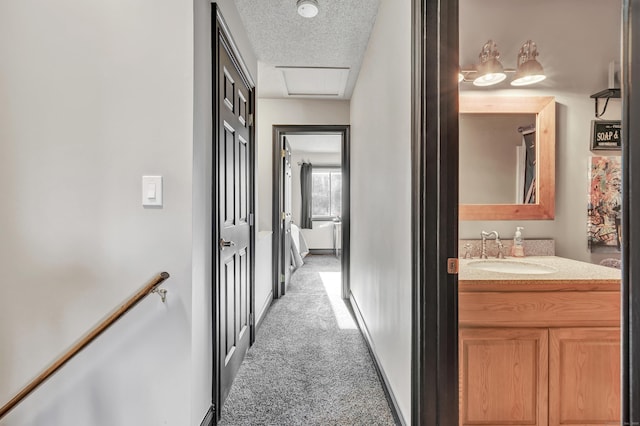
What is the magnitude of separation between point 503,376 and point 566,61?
177cm

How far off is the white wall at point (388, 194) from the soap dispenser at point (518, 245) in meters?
0.72

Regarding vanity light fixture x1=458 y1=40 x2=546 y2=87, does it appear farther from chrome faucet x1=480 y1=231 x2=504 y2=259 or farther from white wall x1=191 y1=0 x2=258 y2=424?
white wall x1=191 y1=0 x2=258 y2=424

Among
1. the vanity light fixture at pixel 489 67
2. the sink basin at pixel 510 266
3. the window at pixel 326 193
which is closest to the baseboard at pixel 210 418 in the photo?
the sink basin at pixel 510 266

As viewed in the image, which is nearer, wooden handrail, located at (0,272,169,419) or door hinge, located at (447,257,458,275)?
wooden handrail, located at (0,272,169,419)

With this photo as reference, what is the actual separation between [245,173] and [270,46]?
1.08 m

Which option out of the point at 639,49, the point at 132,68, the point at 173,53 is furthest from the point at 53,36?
the point at 639,49

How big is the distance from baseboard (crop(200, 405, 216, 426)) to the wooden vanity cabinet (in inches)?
45.6

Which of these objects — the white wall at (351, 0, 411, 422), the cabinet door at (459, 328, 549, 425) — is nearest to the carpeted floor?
the white wall at (351, 0, 411, 422)

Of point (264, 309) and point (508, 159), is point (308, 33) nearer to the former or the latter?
point (508, 159)

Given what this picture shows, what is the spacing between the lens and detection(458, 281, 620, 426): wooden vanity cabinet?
1.38m

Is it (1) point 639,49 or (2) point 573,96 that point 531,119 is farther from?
(1) point 639,49

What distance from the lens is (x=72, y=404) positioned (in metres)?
1.33

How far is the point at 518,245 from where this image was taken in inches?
73.4

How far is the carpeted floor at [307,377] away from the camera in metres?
1.71
